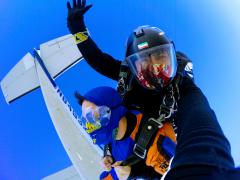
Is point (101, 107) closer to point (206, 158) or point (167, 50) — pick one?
point (167, 50)

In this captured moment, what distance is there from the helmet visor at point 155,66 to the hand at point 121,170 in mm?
260

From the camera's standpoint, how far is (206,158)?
0.34 meters

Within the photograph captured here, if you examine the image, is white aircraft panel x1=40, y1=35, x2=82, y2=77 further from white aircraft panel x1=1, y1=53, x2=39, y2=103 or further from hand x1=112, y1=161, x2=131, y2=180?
hand x1=112, y1=161, x2=131, y2=180

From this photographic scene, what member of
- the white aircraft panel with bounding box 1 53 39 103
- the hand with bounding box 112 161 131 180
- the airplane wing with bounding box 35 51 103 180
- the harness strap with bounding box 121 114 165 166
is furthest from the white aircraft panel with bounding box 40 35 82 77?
the harness strap with bounding box 121 114 165 166

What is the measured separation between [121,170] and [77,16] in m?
0.60

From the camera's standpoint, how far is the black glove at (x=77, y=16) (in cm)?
127

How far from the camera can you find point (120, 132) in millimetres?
1004

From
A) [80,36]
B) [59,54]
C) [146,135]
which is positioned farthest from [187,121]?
[59,54]

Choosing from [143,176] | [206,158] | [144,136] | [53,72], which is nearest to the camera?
[206,158]

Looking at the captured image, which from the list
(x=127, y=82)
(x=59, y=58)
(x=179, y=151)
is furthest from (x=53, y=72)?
(x=179, y=151)

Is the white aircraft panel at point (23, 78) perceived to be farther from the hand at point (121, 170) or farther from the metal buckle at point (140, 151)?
the metal buckle at point (140, 151)

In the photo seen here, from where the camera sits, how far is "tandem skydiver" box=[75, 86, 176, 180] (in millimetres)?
938

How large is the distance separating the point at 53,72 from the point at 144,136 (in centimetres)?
295

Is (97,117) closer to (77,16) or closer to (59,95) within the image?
(77,16)
